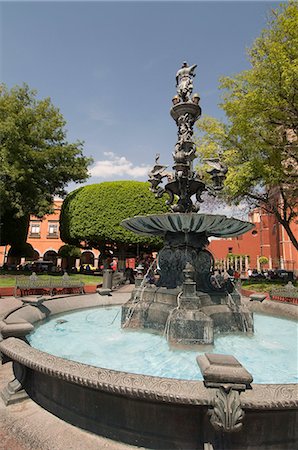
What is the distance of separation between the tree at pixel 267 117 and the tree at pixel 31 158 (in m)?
13.0

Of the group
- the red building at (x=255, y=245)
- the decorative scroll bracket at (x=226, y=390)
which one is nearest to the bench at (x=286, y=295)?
the decorative scroll bracket at (x=226, y=390)

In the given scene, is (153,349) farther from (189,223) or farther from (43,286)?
(43,286)

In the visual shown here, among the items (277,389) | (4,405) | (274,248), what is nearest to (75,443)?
(4,405)

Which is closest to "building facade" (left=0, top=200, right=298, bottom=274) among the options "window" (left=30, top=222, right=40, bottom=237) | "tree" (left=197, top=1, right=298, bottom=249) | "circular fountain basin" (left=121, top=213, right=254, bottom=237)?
"window" (left=30, top=222, right=40, bottom=237)

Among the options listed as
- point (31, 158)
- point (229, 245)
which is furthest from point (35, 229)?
point (229, 245)

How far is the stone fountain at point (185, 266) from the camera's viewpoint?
533cm

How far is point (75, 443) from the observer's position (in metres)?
2.48

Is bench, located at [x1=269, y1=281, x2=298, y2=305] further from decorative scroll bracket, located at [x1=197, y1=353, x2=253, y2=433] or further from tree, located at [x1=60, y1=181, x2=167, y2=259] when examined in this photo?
tree, located at [x1=60, y1=181, x2=167, y2=259]

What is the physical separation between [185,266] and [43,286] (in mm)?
9357

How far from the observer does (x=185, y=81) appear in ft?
25.4

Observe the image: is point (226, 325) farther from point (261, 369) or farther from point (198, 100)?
point (198, 100)

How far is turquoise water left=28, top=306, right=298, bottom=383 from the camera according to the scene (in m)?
3.81

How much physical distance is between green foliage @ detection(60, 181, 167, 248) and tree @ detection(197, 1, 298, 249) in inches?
289

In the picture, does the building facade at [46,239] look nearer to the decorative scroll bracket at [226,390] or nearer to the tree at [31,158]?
the tree at [31,158]
